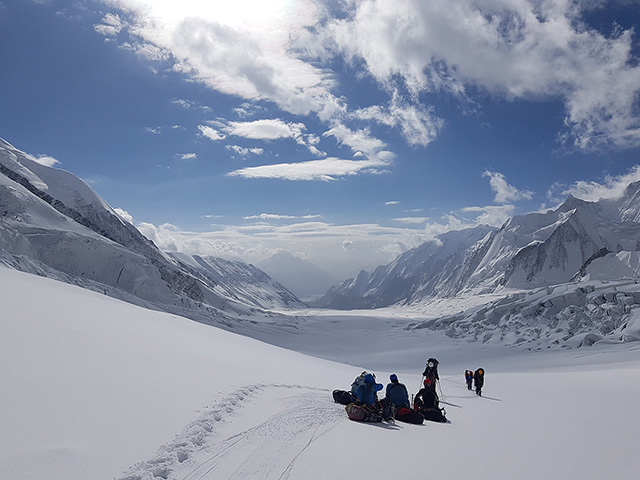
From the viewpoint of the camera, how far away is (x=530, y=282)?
170250 mm

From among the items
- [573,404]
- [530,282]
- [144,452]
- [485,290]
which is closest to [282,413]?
[144,452]

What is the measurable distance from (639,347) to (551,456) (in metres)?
43.9

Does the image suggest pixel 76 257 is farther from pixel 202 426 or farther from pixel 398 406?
pixel 202 426

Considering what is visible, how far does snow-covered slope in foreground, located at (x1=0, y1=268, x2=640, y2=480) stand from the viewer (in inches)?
199

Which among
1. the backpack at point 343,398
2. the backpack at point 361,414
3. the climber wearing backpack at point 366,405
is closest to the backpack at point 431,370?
the backpack at point 343,398

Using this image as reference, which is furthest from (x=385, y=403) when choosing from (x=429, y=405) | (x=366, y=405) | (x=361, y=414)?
(x=429, y=405)

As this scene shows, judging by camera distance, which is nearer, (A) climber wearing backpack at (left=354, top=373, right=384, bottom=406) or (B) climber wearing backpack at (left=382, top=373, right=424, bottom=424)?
(A) climber wearing backpack at (left=354, top=373, right=384, bottom=406)

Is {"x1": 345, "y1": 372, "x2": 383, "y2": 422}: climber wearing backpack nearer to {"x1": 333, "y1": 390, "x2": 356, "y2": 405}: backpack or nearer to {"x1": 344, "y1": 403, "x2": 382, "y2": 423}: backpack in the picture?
{"x1": 344, "y1": 403, "x2": 382, "y2": 423}: backpack

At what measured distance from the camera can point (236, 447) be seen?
6406mm

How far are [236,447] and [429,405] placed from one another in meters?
7.34

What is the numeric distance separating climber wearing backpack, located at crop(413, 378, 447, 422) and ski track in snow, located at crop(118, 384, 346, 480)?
11.2 ft

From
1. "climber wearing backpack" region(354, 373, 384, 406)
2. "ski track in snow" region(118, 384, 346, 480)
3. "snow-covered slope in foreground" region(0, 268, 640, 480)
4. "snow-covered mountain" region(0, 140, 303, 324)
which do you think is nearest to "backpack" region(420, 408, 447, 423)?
"snow-covered slope in foreground" region(0, 268, 640, 480)

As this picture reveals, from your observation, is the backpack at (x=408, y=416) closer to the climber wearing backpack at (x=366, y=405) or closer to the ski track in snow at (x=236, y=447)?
the climber wearing backpack at (x=366, y=405)

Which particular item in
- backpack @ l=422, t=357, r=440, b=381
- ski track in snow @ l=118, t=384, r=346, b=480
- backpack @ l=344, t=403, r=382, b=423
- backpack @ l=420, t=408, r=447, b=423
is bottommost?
ski track in snow @ l=118, t=384, r=346, b=480
